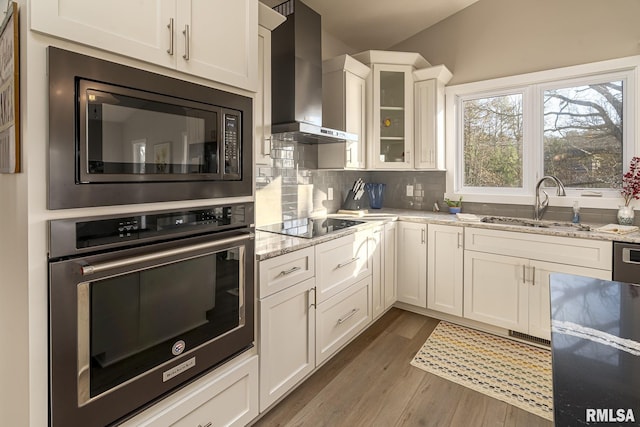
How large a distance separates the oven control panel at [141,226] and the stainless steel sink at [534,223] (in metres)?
2.33

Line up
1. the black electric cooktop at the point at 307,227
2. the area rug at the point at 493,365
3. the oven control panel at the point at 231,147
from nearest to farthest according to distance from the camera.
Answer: the oven control panel at the point at 231,147
the area rug at the point at 493,365
the black electric cooktop at the point at 307,227

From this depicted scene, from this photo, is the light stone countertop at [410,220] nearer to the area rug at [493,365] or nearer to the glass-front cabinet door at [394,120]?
the glass-front cabinet door at [394,120]

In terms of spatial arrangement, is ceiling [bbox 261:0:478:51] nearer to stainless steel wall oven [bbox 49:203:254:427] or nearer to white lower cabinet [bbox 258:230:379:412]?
white lower cabinet [bbox 258:230:379:412]

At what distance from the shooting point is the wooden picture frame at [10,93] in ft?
3.22

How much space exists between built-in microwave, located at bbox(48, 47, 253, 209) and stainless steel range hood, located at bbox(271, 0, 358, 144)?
848 mm

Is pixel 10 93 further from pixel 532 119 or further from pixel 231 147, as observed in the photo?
pixel 532 119

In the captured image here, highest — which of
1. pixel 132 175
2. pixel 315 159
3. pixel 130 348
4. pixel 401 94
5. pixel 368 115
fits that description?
pixel 401 94

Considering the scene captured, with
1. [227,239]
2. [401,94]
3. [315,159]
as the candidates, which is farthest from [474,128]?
[227,239]

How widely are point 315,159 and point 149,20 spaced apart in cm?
205

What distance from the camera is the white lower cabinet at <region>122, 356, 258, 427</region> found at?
129 centimetres

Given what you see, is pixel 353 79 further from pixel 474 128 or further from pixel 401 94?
pixel 474 128

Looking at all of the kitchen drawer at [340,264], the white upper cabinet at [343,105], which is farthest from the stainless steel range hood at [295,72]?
the kitchen drawer at [340,264]

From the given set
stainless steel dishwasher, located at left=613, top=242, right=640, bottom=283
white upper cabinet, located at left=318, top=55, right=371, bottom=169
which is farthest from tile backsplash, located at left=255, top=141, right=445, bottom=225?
stainless steel dishwasher, located at left=613, top=242, right=640, bottom=283

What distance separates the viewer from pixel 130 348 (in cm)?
119
